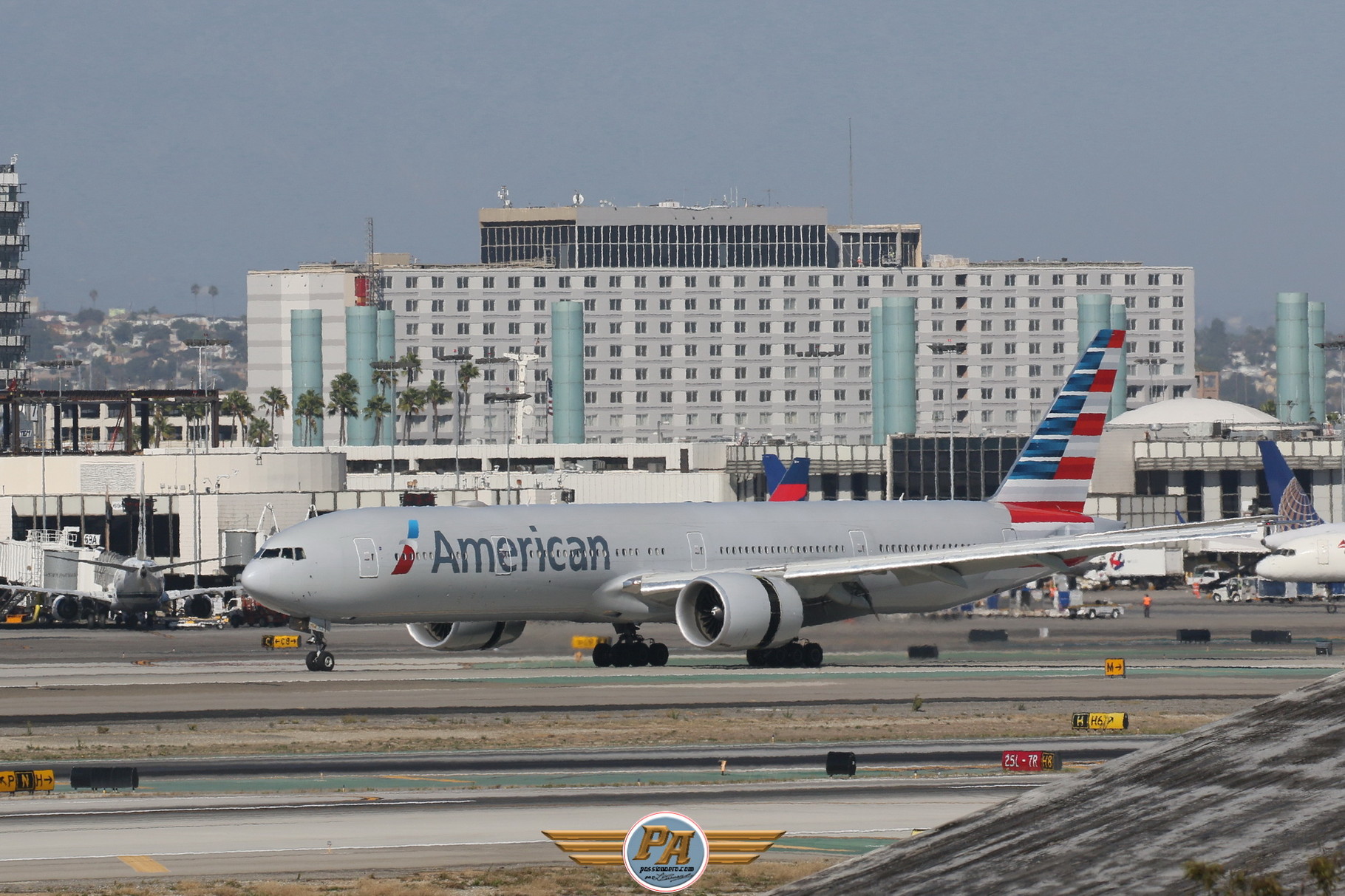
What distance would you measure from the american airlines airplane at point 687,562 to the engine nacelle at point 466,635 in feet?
0.19

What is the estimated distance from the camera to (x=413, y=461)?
18838cm

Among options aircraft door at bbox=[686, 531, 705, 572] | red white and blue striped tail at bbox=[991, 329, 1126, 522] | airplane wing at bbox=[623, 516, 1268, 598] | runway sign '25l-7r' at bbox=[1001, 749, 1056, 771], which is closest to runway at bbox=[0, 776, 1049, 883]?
Answer: runway sign '25l-7r' at bbox=[1001, 749, 1056, 771]

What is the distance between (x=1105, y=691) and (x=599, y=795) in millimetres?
20478

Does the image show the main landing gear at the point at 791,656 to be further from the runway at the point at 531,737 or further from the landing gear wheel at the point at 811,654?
the runway at the point at 531,737

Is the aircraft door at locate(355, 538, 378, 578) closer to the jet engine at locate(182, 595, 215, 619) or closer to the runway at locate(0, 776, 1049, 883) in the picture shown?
the runway at locate(0, 776, 1049, 883)

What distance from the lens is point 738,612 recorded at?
52438 millimetres

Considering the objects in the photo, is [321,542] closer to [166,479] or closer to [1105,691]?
[1105,691]

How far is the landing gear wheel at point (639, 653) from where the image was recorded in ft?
184

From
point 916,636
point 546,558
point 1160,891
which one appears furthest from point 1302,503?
point 1160,891

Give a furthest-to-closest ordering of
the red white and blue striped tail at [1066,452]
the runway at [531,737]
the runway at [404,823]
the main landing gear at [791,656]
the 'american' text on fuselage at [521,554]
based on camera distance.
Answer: the red white and blue striped tail at [1066,452], the main landing gear at [791,656], the 'american' text on fuselage at [521,554], the runway at [531,737], the runway at [404,823]

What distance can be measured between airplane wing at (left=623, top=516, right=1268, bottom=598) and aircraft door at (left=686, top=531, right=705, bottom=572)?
3.41 feet

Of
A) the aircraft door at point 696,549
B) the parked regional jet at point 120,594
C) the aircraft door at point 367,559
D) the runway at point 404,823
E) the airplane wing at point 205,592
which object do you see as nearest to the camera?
the runway at point 404,823

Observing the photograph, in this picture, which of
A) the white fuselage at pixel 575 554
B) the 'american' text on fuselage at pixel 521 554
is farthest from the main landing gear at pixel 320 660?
the 'american' text on fuselage at pixel 521 554

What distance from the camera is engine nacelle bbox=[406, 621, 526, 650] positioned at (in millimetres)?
56875
